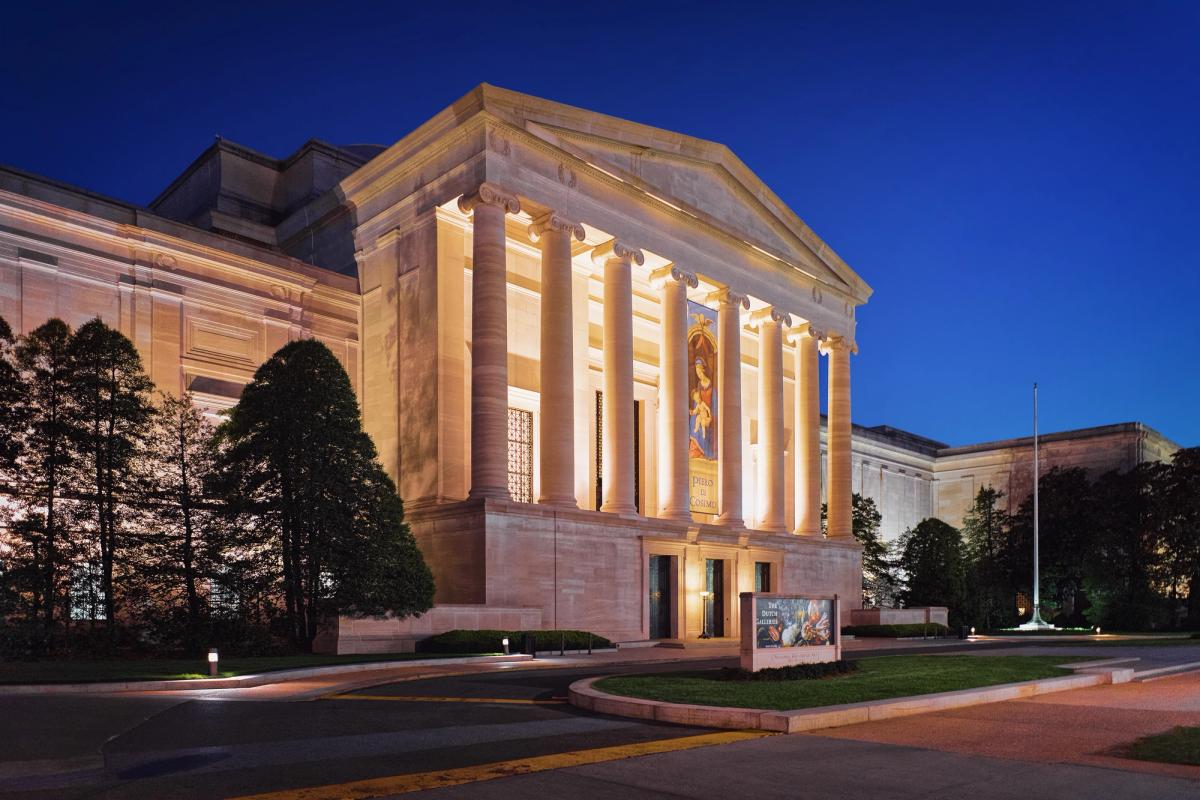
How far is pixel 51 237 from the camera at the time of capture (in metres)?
37.3

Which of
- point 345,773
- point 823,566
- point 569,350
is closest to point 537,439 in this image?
point 569,350

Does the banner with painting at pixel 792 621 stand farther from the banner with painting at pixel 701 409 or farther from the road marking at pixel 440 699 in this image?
the banner with painting at pixel 701 409

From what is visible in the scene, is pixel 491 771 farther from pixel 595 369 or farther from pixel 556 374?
pixel 595 369

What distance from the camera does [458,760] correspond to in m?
11.5

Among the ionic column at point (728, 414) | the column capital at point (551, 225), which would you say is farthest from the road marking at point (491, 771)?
the ionic column at point (728, 414)

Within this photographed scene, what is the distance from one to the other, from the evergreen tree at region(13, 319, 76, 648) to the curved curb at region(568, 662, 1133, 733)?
17.1 m

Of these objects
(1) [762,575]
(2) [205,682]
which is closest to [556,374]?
(1) [762,575]

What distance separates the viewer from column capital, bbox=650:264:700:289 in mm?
45906

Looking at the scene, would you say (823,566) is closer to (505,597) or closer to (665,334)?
(665,334)

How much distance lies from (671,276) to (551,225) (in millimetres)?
7936

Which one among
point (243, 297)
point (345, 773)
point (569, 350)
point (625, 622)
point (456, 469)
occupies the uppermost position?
point (243, 297)

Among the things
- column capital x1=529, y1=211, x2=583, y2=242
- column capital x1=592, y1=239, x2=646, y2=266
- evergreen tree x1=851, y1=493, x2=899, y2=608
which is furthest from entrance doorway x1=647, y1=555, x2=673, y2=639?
evergreen tree x1=851, y1=493, x2=899, y2=608

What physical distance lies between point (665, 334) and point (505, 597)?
15658mm

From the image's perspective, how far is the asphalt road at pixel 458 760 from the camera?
9820mm
